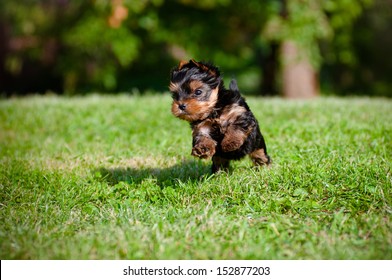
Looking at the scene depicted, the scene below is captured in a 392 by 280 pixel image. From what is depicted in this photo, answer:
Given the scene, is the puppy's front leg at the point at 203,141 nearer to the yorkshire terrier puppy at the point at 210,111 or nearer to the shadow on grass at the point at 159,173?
the yorkshire terrier puppy at the point at 210,111

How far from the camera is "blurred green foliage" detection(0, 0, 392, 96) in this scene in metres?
14.7

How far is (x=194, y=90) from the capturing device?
4.80m

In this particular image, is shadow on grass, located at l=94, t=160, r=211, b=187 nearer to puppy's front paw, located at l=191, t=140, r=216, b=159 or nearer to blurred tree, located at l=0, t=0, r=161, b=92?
puppy's front paw, located at l=191, t=140, r=216, b=159

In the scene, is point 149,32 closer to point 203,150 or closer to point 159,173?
point 159,173

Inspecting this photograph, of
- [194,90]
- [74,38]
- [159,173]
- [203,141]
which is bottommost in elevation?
[159,173]

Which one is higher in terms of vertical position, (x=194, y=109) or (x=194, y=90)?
(x=194, y=90)

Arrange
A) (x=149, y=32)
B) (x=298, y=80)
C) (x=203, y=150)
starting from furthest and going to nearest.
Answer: (x=149, y=32) < (x=298, y=80) < (x=203, y=150)

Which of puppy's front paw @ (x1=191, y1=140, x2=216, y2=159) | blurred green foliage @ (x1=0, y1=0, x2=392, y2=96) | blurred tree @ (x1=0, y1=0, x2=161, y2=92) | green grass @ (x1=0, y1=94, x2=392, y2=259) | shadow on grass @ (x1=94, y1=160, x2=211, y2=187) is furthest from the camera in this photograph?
blurred tree @ (x1=0, y1=0, x2=161, y2=92)

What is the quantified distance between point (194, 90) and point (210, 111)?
0.29m

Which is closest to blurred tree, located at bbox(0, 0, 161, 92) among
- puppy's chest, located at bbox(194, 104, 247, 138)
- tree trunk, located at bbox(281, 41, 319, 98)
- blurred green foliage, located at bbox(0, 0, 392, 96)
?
blurred green foliage, located at bbox(0, 0, 392, 96)

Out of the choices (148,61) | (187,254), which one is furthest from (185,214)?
(148,61)

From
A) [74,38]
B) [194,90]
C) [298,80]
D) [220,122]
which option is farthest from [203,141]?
[298,80]

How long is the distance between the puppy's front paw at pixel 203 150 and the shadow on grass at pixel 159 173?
2.51 ft
